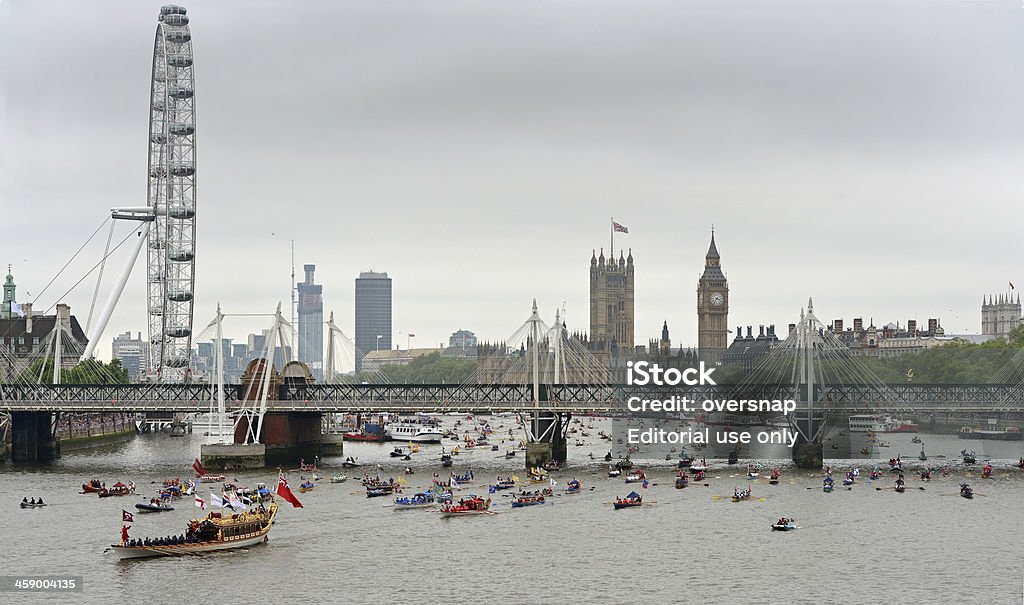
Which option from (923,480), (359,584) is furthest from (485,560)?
(923,480)

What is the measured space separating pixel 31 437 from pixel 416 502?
5520 cm

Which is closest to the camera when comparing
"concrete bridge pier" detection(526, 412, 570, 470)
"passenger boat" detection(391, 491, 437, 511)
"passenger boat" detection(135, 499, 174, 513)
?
"passenger boat" detection(135, 499, 174, 513)

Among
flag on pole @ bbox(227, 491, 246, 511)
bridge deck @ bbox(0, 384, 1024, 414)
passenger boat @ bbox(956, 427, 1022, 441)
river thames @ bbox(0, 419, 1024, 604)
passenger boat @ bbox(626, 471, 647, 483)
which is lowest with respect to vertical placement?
river thames @ bbox(0, 419, 1024, 604)

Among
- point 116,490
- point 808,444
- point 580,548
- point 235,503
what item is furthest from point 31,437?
point 808,444

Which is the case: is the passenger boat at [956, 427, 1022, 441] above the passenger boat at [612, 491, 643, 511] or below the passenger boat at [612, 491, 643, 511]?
above

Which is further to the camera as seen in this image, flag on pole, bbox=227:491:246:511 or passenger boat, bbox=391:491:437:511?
passenger boat, bbox=391:491:437:511

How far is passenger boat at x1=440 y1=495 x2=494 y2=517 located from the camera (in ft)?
323

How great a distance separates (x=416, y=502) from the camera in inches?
4112

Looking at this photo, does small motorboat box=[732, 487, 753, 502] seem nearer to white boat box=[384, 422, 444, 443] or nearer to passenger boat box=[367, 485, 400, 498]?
passenger boat box=[367, 485, 400, 498]

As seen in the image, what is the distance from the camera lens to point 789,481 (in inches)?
4690

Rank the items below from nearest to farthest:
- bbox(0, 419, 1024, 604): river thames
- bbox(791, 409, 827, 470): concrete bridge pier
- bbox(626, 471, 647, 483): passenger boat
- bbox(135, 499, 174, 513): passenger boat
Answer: bbox(0, 419, 1024, 604): river thames → bbox(135, 499, 174, 513): passenger boat → bbox(626, 471, 647, 483): passenger boat → bbox(791, 409, 827, 470): concrete bridge pier

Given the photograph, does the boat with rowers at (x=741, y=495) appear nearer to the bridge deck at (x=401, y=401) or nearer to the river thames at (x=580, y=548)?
the river thames at (x=580, y=548)

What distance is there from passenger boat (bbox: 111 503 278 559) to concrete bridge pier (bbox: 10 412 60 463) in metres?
61.8

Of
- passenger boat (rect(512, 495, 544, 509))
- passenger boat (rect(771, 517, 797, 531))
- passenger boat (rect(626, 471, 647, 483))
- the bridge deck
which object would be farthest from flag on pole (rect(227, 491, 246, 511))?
the bridge deck
